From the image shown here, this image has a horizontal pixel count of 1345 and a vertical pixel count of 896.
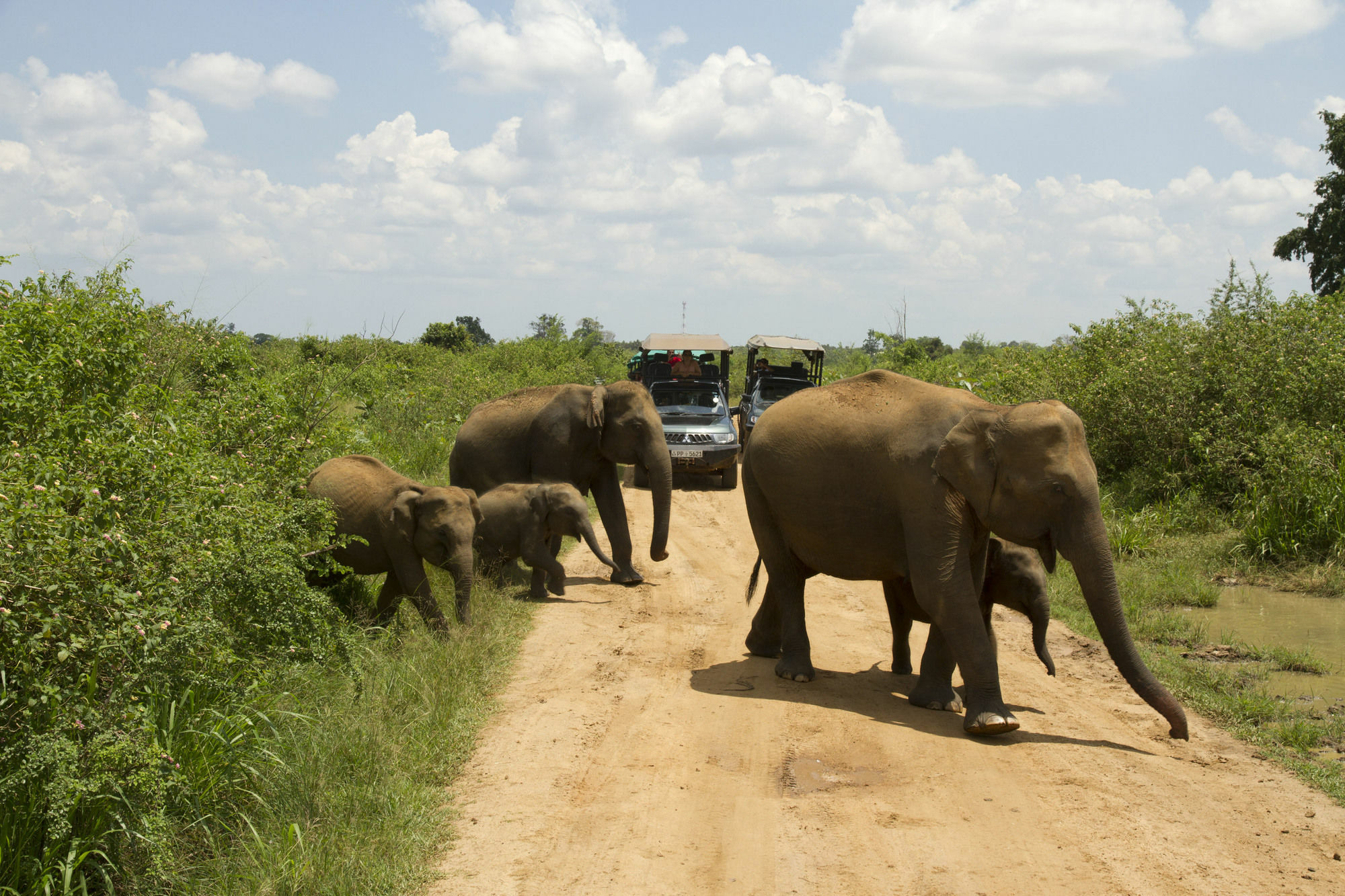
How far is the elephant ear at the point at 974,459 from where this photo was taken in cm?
636

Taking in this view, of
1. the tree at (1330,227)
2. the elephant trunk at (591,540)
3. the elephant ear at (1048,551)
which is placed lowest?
the elephant trunk at (591,540)

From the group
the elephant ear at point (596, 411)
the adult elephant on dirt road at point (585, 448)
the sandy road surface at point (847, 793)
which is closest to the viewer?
the sandy road surface at point (847, 793)

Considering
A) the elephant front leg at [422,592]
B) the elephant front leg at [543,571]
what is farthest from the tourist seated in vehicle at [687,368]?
the elephant front leg at [422,592]

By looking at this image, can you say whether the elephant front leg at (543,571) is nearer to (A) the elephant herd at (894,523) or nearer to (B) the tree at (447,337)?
(A) the elephant herd at (894,523)

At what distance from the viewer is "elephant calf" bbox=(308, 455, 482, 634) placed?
27.8 ft

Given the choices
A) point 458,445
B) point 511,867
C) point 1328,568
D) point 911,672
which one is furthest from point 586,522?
point 1328,568

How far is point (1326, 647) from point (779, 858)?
22.9 ft

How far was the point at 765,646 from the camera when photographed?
333 inches

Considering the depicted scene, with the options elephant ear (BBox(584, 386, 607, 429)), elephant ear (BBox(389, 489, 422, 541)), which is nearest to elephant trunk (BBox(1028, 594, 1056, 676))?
elephant ear (BBox(389, 489, 422, 541))

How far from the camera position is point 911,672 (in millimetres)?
8023

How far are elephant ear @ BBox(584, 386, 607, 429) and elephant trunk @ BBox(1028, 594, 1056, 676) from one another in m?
5.54

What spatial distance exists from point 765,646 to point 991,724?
255cm

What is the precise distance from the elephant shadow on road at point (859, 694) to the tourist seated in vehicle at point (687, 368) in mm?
16072

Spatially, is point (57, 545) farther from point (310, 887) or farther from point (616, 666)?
point (616, 666)
